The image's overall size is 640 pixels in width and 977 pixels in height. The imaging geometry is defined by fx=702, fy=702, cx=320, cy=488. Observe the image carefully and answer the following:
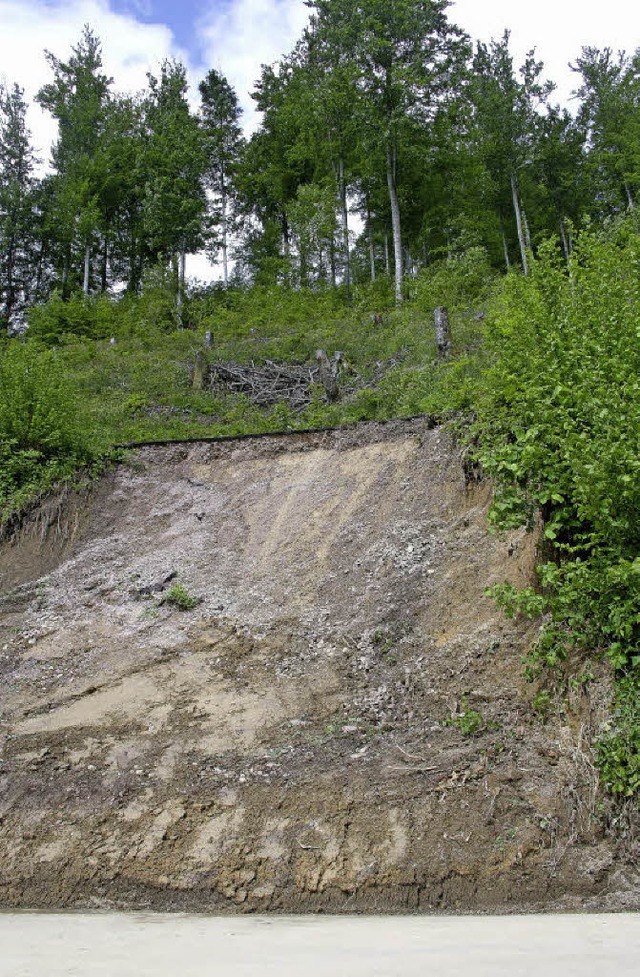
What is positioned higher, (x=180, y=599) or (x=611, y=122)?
(x=611, y=122)

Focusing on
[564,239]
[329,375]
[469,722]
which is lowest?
[469,722]

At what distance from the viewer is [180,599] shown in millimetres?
8766

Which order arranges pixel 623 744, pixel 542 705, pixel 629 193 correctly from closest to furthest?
pixel 623 744
pixel 542 705
pixel 629 193

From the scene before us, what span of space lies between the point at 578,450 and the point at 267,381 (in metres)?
12.4

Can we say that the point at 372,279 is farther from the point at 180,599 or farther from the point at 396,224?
the point at 180,599

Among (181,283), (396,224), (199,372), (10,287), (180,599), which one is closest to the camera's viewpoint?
(180,599)

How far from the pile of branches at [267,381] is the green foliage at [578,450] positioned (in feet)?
27.9

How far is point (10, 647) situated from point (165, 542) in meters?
2.60

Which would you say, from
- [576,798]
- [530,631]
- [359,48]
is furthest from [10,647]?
[359,48]

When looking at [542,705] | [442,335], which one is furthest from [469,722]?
[442,335]

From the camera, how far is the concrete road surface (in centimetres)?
283

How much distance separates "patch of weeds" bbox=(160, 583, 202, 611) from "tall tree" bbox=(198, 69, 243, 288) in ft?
95.7

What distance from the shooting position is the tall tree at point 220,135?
35.8 metres

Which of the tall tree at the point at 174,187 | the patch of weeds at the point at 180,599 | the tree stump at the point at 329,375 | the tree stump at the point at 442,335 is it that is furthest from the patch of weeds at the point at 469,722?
the tall tree at the point at 174,187
